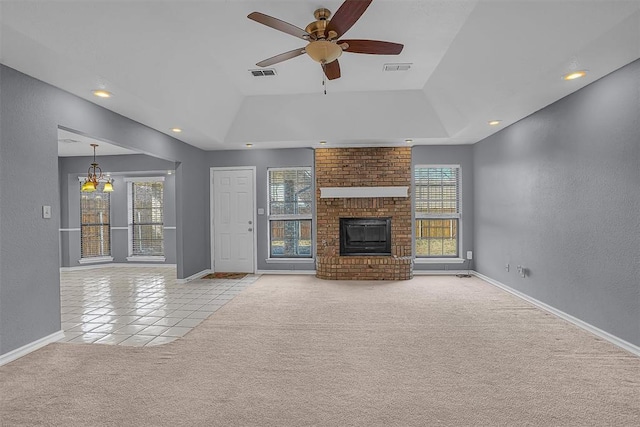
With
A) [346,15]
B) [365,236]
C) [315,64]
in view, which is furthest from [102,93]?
[365,236]

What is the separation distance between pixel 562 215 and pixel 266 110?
4.20 m

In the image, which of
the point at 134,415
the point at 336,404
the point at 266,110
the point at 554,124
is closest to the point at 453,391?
the point at 336,404

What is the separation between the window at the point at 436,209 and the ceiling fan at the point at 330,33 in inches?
150

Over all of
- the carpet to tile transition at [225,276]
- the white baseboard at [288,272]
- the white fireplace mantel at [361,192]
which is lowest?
the carpet to tile transition at [225,276]

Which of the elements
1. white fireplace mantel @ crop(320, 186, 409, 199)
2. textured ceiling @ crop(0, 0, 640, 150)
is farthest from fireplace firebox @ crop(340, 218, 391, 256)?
textured ceiling @ crop(0, 0, 640, 150)

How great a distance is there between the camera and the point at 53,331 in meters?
3.12

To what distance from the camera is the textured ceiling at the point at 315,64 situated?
241cm

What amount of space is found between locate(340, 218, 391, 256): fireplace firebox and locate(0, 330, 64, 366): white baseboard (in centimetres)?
420

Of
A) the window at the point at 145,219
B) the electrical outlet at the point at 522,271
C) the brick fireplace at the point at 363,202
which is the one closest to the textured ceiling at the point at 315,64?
the brick fireplace at the point at 363,202

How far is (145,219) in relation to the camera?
303 inches

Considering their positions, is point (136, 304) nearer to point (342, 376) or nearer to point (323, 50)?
point (342, 376)

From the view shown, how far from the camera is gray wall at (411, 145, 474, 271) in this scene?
6078 millimetres

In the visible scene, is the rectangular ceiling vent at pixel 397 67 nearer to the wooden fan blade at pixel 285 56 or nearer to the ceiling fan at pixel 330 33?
the ceiling fan at pixel 330 33

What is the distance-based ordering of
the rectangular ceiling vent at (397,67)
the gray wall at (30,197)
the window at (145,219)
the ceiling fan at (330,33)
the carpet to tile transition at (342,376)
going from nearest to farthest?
1. the carpet to tile transition at (342,376)
2. the ceiling fan at (330,33)
3. the gray wall at (30,197)
4. the rectangular ceiling vent at (397,67)
5. the window at (145,219)
